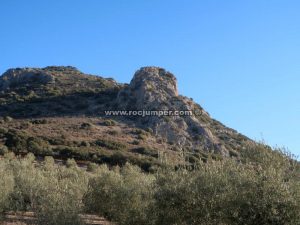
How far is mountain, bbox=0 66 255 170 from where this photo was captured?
6544 centimetres

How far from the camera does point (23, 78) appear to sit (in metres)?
119

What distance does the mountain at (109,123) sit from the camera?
6544 cm

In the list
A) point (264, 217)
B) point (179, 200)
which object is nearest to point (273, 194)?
point (264, 217)

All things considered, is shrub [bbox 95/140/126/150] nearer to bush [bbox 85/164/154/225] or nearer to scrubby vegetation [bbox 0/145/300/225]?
bush [bbox 85/164/154/225]

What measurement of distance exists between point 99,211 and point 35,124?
173 feet

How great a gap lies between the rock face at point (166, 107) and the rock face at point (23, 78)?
3103cm

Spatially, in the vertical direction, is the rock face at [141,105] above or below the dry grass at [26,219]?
above

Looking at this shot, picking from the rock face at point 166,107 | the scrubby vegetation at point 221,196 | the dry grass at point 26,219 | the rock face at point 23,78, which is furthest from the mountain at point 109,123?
the scrubby vegetation at point 221,196

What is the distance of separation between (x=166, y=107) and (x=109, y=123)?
42.5 feet

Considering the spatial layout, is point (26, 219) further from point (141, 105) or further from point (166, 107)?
point (141, 105)

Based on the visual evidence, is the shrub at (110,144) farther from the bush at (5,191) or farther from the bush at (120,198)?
the bush at (5,191)

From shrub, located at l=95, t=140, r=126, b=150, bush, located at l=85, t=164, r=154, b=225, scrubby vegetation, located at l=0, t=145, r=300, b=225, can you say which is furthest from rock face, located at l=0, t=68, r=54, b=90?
scrubby vegetation, located at l=0, t=145, r=300, b=225

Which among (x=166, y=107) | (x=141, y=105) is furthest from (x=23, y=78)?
(x=166, y=107)

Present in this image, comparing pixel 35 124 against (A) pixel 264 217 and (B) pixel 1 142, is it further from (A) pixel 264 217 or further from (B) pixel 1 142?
(A) pixel 264 217
